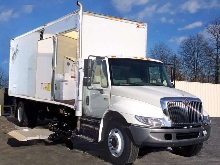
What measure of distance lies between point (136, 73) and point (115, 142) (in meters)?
1.89

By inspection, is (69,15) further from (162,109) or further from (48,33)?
(162,109)

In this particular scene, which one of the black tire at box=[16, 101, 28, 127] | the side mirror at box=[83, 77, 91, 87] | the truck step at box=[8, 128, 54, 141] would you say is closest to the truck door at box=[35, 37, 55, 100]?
the truck step at box=[8, 128, 54, 141]

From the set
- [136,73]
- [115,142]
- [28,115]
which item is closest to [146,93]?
[136,73]

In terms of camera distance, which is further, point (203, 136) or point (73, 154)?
point (73, 154)

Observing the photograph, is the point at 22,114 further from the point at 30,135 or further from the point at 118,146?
the point at 118,146

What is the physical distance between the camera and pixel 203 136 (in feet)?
22.2

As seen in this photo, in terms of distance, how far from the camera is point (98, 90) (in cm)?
740

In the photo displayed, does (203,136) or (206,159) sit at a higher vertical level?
(203,136)

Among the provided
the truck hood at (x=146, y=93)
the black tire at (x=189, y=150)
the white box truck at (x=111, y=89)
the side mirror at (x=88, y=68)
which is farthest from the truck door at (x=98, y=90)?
the black tire at (x=189, y=150)

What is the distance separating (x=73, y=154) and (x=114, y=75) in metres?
2.35

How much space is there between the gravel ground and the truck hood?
160 cm

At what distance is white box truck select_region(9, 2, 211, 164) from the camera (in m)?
6.29

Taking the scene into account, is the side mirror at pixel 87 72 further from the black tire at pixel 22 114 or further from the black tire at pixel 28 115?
the black tire at pixel 22 114

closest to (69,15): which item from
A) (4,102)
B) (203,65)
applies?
(4,102)
